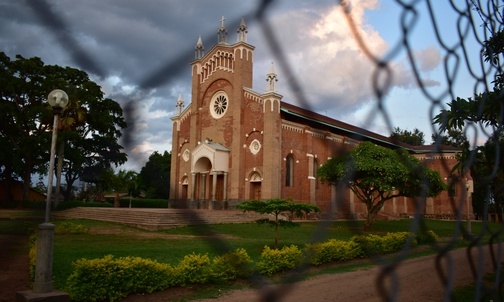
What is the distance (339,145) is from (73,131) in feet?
4.24

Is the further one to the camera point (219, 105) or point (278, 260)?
point (219, 105)

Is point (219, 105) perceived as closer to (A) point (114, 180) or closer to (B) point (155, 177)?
(A) point (114, 180)

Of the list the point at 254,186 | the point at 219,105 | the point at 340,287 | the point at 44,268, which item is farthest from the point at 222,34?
the point at 219,105

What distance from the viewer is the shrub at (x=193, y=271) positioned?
10164 millimetres

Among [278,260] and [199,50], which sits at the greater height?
[199,50]

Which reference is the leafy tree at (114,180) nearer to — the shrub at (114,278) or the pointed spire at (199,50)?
the pointed spire at (199,50)

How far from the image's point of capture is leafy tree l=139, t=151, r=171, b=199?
109cm

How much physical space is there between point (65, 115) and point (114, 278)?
7.95 meters

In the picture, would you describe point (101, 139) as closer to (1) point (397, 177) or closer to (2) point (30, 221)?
(2) point (30, 221)

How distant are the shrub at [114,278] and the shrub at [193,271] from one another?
0.25m

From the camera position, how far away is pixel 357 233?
871 mm

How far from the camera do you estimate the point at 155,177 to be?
1.12 metres

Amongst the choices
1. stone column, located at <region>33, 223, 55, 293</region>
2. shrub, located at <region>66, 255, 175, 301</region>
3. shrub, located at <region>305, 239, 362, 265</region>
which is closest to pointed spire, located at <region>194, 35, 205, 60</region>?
stone column, located at <region>33, 223, 55, 293</region>

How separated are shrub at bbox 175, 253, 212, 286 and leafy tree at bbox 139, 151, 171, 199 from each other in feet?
31.1
